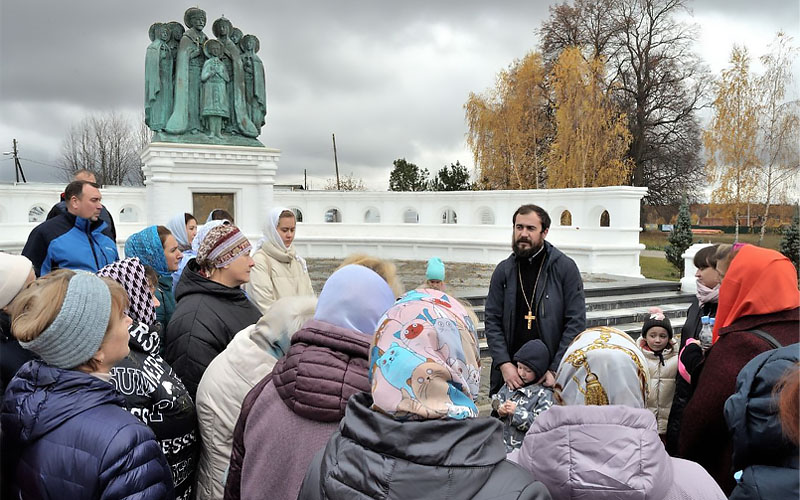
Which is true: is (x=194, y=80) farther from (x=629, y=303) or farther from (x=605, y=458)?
(x=605, y=458)

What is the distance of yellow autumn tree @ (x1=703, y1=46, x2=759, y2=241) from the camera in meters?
22.3

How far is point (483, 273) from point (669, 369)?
361 inches

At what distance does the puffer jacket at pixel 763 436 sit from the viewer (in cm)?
164

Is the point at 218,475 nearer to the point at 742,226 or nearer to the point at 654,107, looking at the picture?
the point at 742,226

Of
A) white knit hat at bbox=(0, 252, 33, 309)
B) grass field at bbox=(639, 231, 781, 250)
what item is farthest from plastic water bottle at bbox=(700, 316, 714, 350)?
grass field at bbox=(639, 231, 781, 250)

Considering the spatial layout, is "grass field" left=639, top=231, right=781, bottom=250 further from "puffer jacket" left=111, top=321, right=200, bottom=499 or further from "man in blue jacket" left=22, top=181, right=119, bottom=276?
"puffer jacket" left=111, top=321, right=200, bottom=499

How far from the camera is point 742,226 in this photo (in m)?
26.6

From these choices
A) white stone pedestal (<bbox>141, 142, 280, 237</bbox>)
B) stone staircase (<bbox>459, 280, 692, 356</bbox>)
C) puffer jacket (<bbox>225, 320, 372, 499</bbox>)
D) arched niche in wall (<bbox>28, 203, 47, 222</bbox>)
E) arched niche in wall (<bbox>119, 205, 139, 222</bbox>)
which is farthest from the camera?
arched niche in wall (<bbox>119, 205, 139, 222</bbox>)

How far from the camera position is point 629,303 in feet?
31.8

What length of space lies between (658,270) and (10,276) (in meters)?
21.7

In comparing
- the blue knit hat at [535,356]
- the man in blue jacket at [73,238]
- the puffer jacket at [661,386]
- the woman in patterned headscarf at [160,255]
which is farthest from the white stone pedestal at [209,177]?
the blue knit hat at [535,356]

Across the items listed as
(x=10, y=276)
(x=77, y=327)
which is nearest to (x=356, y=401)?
(x=77, y=327)

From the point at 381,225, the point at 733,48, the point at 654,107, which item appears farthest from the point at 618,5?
the point at 381,225

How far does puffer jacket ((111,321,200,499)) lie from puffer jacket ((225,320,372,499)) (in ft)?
1.48
